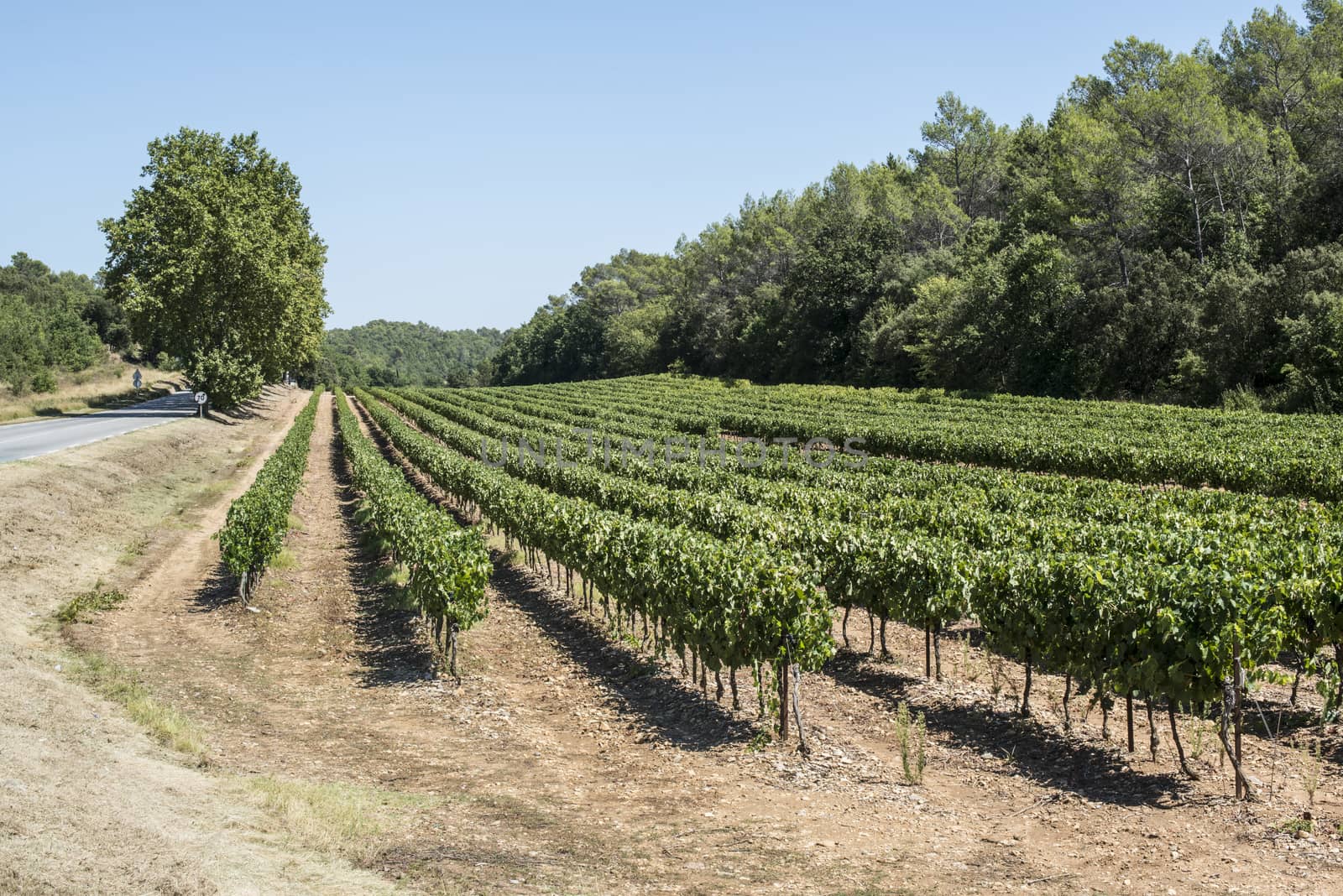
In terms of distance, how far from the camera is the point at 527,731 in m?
12.7

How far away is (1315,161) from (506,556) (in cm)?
5441

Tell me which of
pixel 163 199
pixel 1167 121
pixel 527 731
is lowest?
pixel 527 731

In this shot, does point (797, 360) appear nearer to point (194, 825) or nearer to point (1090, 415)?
point (1090, 415)

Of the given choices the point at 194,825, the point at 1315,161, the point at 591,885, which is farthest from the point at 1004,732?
the point at 1315,161

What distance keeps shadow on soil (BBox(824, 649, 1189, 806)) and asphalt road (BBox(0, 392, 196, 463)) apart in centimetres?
2819

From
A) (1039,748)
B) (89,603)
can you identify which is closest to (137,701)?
(89,603)

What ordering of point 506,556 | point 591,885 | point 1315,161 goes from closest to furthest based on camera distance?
point 591,885 < point 506,556 < point 1315,161

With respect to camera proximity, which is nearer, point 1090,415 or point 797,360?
point 1090,415

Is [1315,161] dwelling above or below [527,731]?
above

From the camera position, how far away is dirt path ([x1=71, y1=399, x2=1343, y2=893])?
825 centimetres

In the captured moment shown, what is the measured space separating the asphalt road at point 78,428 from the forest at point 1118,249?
49615 mm

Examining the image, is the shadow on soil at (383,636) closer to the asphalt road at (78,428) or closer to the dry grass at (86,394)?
the asphalt road at (78,428)

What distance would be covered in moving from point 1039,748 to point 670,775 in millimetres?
4315

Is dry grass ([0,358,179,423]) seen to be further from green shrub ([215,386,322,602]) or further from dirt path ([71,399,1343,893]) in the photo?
dirt path ([71,399,1343,893])
